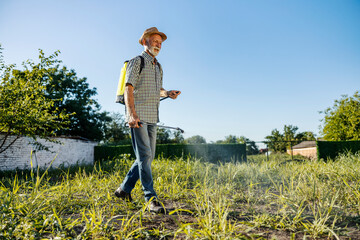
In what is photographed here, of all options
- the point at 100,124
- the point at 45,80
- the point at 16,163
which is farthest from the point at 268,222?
the point at 100,124

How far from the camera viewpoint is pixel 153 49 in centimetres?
260

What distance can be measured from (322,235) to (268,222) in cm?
37

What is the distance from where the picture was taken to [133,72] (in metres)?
2.40

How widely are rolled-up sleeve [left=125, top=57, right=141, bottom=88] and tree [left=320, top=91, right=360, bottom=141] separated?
2245 cm

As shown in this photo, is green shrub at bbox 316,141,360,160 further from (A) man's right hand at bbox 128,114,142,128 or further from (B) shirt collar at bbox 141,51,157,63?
(A) man's right hand at bbox 128,114,142,128

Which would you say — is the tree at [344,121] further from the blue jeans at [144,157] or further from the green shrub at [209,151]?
the blue jeans at [144,157]

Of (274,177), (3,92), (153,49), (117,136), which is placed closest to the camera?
(153,49)

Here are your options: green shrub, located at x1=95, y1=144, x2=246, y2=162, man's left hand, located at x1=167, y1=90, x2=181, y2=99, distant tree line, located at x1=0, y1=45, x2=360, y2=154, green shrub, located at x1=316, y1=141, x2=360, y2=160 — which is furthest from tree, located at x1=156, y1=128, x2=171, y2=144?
man's left hand, located at x1=167, y1=90, x2=181, y2=99

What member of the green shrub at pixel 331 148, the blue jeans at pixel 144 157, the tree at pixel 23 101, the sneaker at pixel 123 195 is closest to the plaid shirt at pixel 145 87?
the blue jeans at pixel 144 157

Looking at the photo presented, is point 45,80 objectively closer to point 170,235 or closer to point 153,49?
point 153,49

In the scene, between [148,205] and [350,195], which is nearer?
[148,205]

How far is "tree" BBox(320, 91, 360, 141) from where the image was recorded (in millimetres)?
19438

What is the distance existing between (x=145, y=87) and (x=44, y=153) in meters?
14.7

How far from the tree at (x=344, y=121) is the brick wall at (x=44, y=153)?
2130cm
